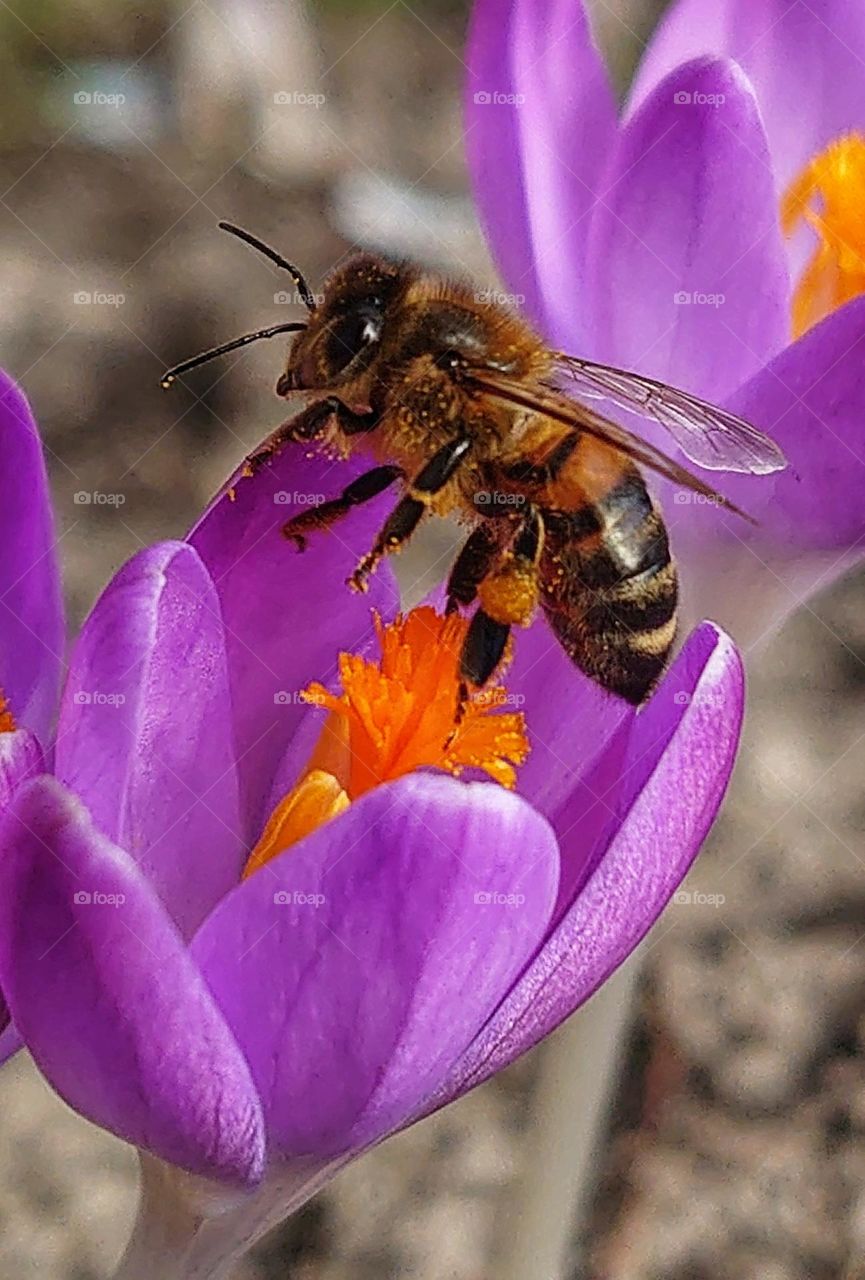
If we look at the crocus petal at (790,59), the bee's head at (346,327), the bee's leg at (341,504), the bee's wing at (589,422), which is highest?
the crocus petal at (790,59)

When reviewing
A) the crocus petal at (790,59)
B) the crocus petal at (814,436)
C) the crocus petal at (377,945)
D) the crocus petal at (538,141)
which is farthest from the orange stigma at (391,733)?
the crocus petal at (790,59)

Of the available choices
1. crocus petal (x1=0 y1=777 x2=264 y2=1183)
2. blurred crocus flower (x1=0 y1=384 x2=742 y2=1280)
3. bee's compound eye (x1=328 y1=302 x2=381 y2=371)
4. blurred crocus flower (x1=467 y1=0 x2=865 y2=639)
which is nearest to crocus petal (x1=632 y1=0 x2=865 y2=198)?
blurred crocus flower (x1=467 y1=0 x2=865 y2=639)

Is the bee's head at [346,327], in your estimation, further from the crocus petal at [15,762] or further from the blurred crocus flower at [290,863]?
the crocus petal at [15,762]

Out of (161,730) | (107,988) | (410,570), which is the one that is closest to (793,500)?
(161,730)

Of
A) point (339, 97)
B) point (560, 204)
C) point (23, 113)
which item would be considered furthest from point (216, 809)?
point (339, 97)

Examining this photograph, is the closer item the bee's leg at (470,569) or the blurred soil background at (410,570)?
the bee's leg at (470,569)

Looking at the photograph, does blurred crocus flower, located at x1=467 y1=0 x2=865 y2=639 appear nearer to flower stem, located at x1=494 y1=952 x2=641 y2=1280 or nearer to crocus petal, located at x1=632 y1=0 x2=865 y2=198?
crocus petal, located at x1=632 y1=0 x2=865 y2=198
